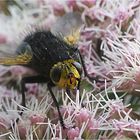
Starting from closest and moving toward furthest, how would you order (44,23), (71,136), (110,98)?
(71,136)
(110,98)
(44,23)

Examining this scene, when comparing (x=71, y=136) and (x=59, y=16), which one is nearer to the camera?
(x=71, y=136)

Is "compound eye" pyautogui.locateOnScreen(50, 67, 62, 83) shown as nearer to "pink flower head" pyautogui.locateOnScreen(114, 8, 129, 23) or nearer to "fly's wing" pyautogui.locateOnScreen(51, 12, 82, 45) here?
"fly's wing" pyautogui.locateOnScreen(51, 12, 82, 45)

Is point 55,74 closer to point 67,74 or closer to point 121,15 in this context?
point 67,74

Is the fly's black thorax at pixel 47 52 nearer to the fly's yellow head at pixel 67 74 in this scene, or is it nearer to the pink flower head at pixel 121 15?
the fly's yellow head at pixel 67 74

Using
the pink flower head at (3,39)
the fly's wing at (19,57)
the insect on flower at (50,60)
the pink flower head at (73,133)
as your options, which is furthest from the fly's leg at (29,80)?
the pink flower head at (3,39)


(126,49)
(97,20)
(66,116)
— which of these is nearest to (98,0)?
(97,20)

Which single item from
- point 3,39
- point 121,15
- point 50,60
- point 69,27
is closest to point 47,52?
point 50,60

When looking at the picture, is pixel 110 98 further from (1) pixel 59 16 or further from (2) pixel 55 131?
(1) pixel 59 16
